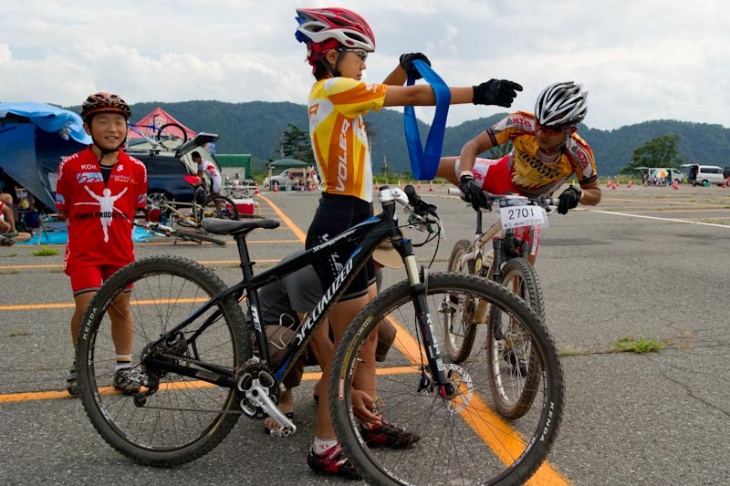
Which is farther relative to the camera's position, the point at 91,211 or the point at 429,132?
the point at 91,211

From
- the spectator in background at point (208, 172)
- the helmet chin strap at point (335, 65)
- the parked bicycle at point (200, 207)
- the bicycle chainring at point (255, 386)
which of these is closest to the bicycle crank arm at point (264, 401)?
the bicycle chainring at point (255, 386)

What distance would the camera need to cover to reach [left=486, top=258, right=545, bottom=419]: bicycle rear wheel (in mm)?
2799

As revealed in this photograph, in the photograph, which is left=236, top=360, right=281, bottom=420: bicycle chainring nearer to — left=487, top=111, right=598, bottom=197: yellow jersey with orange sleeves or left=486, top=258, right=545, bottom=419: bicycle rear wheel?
left=486, top=258, right=545, bottom=419: bicycle rear wheel

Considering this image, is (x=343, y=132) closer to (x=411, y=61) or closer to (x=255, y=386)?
(x=411, y=61)

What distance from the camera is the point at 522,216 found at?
10.7 feet

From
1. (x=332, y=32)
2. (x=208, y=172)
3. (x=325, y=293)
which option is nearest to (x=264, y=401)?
(x=325, y=293)

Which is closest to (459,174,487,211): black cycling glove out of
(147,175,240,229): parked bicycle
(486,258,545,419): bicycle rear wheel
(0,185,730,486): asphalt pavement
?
(486,258,545,419): bicycle rear wheel

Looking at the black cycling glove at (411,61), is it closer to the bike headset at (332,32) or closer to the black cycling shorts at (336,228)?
the bike headset at (332,32)

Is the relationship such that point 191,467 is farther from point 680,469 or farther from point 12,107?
point 12,107

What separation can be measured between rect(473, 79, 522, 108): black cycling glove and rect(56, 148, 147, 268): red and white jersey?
7.42 ft

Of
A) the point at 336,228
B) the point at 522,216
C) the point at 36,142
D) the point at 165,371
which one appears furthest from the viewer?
the point at 36,142

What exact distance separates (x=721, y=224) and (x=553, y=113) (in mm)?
11565

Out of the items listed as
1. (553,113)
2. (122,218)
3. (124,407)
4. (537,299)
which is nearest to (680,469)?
(537,299)

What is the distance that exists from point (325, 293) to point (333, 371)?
363 millimetres
